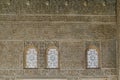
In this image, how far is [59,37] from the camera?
10.8 m

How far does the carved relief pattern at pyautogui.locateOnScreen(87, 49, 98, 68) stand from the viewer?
1080 cm

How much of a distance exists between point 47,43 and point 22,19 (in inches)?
45.3

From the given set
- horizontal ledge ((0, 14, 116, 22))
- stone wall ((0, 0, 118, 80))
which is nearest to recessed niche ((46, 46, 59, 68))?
stone wall ((0, 0, 118, 80))

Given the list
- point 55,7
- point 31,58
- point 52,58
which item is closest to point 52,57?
point 52,58

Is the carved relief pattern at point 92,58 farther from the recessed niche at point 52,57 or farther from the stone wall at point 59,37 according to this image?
the recessed niche at point 52,57

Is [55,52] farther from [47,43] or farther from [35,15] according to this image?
[35,15]

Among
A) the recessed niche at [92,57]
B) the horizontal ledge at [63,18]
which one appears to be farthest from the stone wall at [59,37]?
the recessed niche at [92,57]

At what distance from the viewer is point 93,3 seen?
10992mm

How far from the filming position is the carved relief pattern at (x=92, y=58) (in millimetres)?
10805

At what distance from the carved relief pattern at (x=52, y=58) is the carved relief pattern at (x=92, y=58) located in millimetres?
1065

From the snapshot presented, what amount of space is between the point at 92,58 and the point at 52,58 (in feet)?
4.36

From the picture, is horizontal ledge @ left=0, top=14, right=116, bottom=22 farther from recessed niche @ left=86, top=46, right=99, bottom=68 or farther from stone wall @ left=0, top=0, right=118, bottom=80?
recessed niche @ left=86, top=46, right=99, bottom=68

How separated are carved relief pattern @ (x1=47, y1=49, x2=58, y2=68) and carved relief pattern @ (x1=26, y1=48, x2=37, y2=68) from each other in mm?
448

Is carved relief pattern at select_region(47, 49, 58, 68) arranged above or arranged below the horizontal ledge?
below
